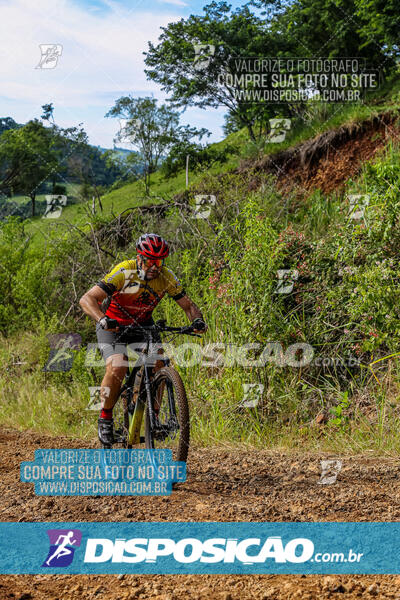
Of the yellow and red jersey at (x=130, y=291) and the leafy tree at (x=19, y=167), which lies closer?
the yellow and red jersey at (x=130, y=291)

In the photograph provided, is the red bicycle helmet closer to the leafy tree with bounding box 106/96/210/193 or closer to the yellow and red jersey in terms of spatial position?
the yellow and red jersey

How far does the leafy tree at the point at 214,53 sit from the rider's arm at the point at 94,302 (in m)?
10.1

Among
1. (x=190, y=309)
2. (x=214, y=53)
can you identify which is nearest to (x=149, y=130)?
(x=214, y=53)

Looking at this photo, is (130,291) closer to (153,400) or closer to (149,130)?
(153,400)

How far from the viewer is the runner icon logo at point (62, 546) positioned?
3.62m

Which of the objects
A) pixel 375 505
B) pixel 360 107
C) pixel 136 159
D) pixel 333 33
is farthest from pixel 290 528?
pixel 136 159

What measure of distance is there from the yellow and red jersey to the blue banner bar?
2.16 meters

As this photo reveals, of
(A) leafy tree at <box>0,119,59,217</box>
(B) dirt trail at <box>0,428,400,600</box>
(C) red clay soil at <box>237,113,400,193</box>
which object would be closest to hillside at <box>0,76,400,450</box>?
(C) red clay soil at <box>237,113,400,193</box>

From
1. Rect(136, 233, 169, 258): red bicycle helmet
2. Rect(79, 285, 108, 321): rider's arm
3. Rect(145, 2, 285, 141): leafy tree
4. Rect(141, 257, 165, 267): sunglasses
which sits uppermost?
Rect(145, 2, 285, 141): leafy tree

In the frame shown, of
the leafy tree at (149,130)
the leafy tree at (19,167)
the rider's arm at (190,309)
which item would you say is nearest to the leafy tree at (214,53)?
the leafy tree at (149,130)

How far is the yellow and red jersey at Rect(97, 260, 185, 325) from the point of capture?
219 inches

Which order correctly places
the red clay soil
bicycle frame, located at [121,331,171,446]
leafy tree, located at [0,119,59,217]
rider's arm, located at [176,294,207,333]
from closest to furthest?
bicycle frame, located at [121,331,171,446] → rider's arm, located at [176,294,207,333] → the red clay soil → leafy tree, located at [0,119,59,217]

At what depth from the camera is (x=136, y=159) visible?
18031mm

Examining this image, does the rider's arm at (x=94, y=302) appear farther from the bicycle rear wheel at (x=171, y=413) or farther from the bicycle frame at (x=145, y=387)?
the bicycle rear wheel at (x=171, y=413)
